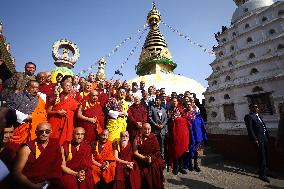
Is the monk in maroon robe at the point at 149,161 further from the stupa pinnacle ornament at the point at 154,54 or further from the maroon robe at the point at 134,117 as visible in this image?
the stupa pinnacle ornament at the point at 154,54

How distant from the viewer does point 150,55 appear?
31.2m

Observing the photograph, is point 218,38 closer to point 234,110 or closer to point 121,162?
point 234,110

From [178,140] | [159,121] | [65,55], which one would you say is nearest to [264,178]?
[178,140]

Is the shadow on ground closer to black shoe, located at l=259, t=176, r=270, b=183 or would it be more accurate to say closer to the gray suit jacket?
the gray suit jacket

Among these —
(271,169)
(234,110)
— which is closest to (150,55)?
(234,110)

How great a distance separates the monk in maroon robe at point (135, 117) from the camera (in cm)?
610

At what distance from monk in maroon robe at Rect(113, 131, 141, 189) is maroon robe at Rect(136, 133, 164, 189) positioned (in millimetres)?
189

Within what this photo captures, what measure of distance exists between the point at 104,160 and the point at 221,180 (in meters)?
3.57

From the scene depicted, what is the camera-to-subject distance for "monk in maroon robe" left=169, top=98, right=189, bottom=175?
6.32 meters

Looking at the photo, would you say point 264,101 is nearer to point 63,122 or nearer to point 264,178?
point 264,178

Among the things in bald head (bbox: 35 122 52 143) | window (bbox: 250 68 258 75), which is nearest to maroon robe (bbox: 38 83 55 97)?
bald head (bbox: 35 122 52 143)

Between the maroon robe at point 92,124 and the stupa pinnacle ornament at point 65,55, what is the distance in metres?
7.44

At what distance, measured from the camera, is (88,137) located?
17.4 feet

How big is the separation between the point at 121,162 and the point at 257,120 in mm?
4460
